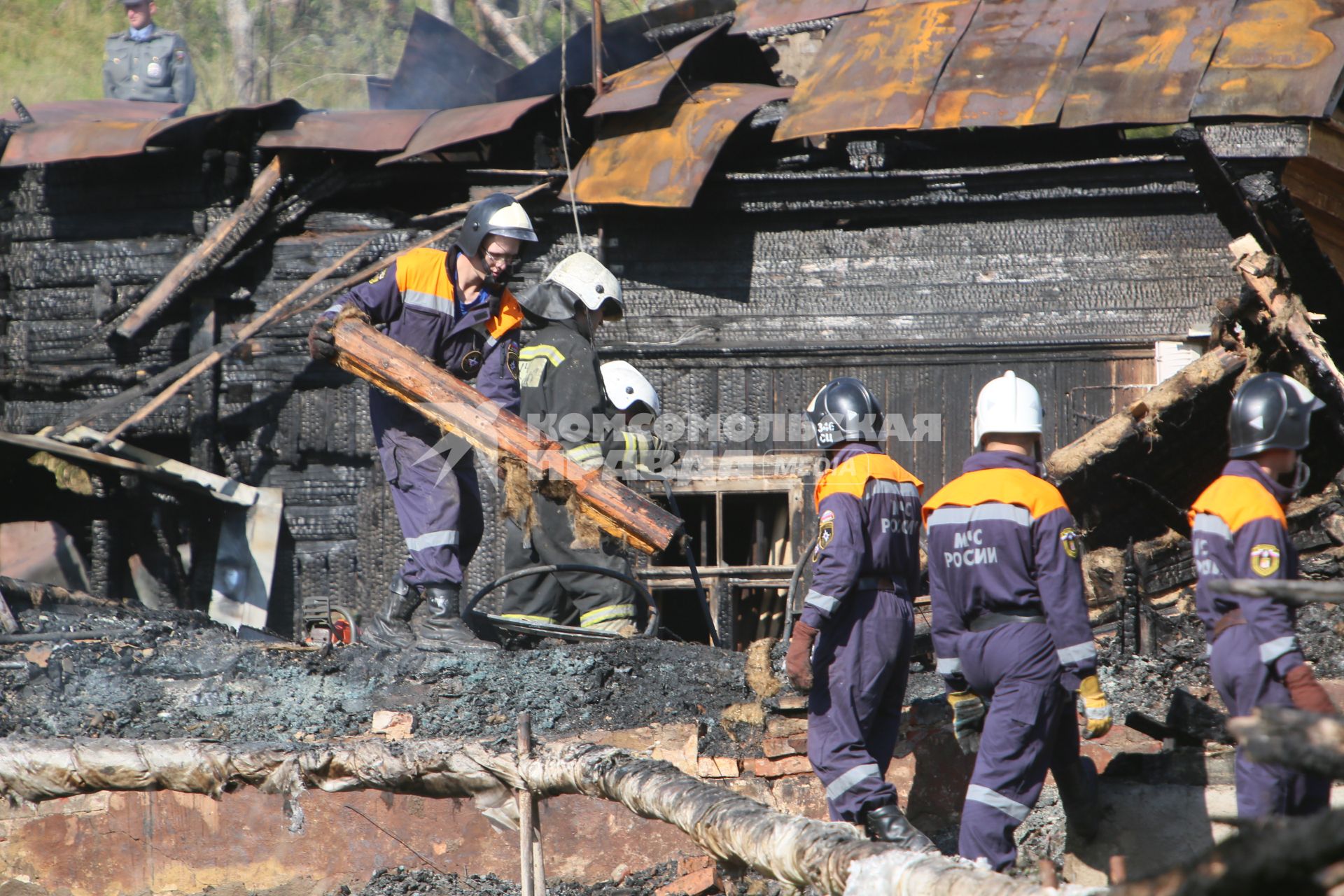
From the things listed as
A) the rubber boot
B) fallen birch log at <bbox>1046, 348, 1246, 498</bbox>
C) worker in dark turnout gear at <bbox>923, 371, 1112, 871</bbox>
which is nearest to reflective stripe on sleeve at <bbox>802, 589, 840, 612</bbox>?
worker in dark turnout gear at <bbox>923, 371, 1112, 871</bbox>

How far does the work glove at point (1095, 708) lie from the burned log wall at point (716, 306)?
164 inches

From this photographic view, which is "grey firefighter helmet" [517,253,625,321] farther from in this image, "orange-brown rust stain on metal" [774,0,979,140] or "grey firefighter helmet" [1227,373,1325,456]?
"grey firefighter helmet" [1227,373,1325,456]

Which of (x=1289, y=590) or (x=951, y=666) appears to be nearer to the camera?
(x=1289, y=590)

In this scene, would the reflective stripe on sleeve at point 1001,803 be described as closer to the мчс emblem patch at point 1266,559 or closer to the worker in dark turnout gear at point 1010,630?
the worker in dark turnout gear at point 1010,630

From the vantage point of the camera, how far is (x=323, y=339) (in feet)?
19.3

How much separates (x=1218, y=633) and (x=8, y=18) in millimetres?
23757

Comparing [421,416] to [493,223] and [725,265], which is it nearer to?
[493,223]

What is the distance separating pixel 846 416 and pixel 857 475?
0.29m

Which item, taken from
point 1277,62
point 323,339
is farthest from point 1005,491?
point 1277,62

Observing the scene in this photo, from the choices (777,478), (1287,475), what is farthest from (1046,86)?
(1287,475)

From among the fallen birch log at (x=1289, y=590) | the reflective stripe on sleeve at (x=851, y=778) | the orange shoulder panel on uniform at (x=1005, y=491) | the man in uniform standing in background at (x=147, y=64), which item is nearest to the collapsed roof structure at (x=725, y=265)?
the man in uniform standing in background at (x=147, y=64)

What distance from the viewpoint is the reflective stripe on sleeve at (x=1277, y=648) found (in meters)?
3.83

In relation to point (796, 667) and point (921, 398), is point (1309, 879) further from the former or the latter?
point (921, 398)

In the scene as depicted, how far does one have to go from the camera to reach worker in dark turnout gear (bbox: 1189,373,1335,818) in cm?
383
